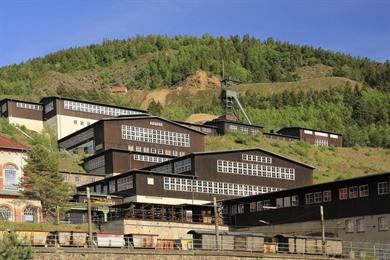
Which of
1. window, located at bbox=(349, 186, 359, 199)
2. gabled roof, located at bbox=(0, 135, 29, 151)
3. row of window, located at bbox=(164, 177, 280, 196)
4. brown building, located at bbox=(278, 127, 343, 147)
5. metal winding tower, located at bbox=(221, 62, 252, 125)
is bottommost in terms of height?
window, located at bbox=(349, 186, 359, 199)

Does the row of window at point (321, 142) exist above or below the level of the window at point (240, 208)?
above

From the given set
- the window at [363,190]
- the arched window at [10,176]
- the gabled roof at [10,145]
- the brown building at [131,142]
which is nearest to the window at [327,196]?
the window at [363,190]

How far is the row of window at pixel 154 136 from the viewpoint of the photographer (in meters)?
95.1

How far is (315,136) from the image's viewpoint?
434 ft

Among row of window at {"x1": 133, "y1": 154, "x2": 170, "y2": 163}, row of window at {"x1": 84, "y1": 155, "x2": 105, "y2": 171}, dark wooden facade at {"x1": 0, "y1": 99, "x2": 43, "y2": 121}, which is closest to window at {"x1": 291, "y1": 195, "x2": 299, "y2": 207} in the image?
row of window at {"x1": 133, "y1": 154, "x2": 170, "y2": 163}

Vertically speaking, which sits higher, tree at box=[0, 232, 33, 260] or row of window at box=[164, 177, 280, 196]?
row of window at box=[164, 177, 280, 196]

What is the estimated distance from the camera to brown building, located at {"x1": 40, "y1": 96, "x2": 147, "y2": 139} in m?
106

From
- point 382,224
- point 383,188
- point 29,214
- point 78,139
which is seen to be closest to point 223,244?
point 382,224

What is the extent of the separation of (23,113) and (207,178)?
4075 cm

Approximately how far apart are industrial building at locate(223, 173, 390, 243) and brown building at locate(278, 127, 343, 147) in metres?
57.0

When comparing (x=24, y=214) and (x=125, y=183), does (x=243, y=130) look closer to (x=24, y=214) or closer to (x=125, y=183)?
(x=125, y=183)

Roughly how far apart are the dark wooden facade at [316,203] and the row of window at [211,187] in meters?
4.25

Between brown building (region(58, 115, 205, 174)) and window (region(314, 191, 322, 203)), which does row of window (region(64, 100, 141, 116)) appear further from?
window (region(314, 191, 322, 203))

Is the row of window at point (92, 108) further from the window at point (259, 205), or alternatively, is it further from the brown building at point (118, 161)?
the window at point (259, 205)
